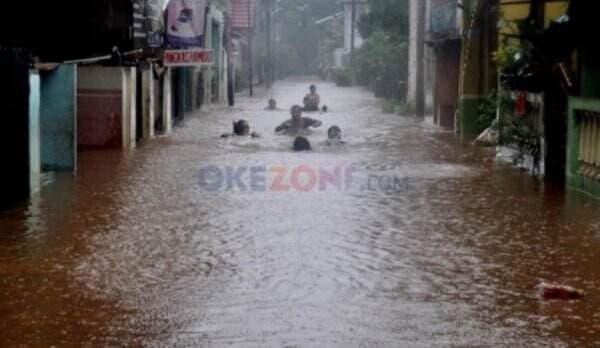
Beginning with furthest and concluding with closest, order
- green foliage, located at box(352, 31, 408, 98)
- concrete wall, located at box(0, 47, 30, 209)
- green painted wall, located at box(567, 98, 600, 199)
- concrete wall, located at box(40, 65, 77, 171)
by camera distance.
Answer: green foliage, located at box(352, 31, 408, 98) < concrete wall, located at box(40, 65, 77, 171) < green painted wall, located at box(567, 98, 600, 199) < concrete wall, located at box(0, 47, 30, 209)

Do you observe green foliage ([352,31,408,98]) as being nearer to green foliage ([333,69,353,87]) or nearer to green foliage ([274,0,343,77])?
green foliage ([333,69,353,87])

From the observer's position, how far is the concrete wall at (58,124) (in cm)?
2084

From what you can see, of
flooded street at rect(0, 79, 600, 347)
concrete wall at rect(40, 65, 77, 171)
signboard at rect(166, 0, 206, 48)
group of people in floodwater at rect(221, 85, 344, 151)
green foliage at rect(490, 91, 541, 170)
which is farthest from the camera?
signboard at rect(166, 0, 206, 48)

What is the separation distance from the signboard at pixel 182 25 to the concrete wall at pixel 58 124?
47.2 feet

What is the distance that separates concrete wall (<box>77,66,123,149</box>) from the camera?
26094mm

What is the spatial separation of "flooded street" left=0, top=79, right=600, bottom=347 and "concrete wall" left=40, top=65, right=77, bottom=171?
2.65ft

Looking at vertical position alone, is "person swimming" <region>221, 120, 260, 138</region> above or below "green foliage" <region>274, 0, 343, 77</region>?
below

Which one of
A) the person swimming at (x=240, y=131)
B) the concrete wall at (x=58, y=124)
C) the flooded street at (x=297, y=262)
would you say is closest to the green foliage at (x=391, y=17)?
the person swimming at (x=240, y=131)

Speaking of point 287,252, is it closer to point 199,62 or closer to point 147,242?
point 147,242

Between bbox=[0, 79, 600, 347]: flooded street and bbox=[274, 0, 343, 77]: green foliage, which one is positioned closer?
bbox=[0, 79, 600, 347]: flooded street

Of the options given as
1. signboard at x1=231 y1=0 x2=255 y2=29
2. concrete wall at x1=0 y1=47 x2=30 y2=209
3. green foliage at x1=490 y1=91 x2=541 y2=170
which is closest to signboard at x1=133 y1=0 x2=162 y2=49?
green foliage at x1=490 y1=91 x2=541 y2=170

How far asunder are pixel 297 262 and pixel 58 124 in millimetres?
10007

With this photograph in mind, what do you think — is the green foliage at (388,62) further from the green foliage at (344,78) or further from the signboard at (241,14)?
the green foliage at (344,78)

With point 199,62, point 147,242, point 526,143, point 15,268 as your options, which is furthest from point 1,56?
point 199,62
